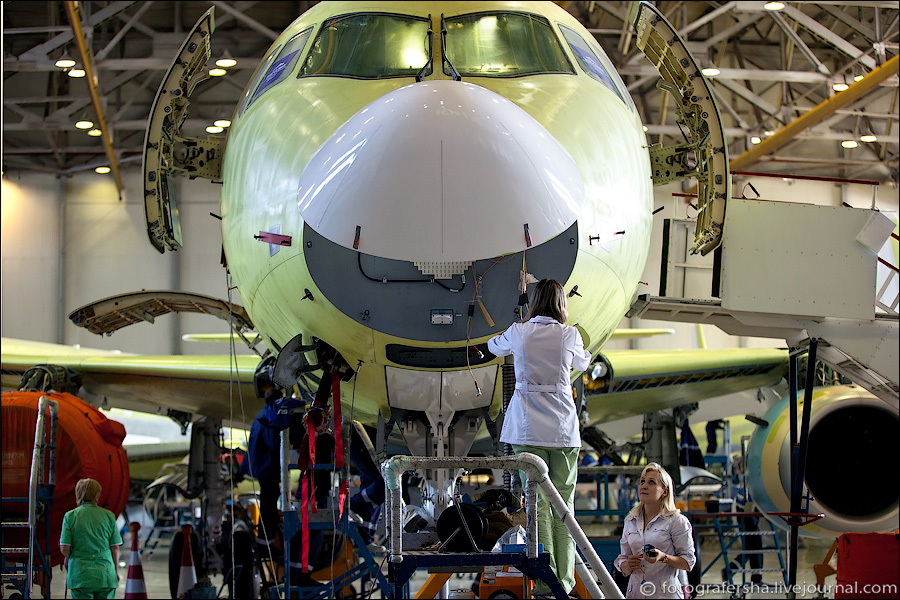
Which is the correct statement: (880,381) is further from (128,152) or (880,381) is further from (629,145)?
(128,152)

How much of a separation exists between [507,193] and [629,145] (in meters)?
1.82

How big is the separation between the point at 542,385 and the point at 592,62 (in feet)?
7.81

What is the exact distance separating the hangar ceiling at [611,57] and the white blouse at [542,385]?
16661mm

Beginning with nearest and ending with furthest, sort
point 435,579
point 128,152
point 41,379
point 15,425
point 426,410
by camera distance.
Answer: point 426,410, point 435,579, point 15,425, point 41,379, point 128,152

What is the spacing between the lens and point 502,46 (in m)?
5.47

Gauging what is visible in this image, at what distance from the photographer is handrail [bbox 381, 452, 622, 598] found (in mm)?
4016

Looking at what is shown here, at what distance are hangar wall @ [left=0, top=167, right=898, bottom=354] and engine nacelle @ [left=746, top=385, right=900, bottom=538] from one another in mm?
17514

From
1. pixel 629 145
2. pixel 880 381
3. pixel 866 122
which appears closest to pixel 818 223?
pixel 880 381

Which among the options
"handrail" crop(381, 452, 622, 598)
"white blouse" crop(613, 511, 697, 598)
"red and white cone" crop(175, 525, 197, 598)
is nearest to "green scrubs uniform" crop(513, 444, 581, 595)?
"white blouse" crop(613, 511, 697, 598)

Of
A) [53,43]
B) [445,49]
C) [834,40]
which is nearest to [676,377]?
[445,49]

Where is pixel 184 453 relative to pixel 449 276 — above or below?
below

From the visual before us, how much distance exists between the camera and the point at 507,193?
3791mm

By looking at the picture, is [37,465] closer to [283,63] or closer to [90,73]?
[283,63]

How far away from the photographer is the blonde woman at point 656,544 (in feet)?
14.8
